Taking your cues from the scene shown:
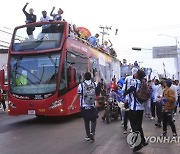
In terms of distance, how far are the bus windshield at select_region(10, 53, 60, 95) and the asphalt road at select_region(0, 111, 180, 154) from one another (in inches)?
53.4

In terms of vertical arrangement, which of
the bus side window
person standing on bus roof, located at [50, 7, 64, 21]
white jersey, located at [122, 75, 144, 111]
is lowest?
white jersey, located at [122, 75, 144, 111]

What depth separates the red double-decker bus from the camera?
13203 mm

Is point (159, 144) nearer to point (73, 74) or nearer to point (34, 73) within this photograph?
point (73, 74)

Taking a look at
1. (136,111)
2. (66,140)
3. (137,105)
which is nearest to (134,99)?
(137,105)

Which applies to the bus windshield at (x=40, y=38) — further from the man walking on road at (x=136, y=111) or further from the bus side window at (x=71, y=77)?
the man walking on road at (x=136, y=111)

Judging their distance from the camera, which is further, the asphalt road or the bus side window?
the bus side window

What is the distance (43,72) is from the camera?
44.0 ft

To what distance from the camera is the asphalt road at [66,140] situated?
27.1ft

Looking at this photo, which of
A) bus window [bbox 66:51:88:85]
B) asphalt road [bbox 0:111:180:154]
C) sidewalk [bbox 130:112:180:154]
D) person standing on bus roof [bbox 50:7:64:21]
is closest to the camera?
sidewalk [bbox 130:112:180:154]

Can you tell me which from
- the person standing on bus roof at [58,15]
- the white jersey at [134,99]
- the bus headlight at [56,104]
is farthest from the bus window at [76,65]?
the white jersey at [134,99]

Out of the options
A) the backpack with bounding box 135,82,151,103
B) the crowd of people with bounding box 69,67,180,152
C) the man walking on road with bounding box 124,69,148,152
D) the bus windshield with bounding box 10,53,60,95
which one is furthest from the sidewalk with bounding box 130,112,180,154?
the bus windshield with bounding box 10,53,60,95

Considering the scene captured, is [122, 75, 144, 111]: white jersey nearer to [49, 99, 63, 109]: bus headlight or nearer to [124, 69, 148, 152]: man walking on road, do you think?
[124, 69, 148, 152]: man walking on road

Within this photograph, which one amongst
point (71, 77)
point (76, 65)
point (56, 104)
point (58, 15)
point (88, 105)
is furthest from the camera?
point (58, 15)

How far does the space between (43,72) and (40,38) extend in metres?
1.45
